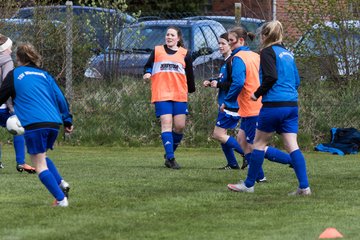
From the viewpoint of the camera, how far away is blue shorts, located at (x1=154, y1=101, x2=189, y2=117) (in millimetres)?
12516

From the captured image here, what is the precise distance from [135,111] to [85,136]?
0.93 metres

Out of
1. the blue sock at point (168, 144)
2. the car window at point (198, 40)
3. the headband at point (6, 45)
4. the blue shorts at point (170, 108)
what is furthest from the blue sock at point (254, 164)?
the car window at point (198, 40)

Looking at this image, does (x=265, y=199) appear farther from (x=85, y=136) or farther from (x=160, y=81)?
(x=85, y=136)

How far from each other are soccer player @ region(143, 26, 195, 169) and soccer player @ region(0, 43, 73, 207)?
12.5 feet

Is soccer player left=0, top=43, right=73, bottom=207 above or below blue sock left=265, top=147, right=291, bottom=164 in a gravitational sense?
above

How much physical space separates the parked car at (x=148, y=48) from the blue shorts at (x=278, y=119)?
23.0 ft

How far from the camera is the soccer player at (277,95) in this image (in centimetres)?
923

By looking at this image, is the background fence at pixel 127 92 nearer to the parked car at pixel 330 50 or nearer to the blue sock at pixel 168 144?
the parked car at pixel 330 50

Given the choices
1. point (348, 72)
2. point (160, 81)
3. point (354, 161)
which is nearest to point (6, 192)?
point (160, 81)

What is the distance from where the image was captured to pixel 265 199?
A: 366 inches

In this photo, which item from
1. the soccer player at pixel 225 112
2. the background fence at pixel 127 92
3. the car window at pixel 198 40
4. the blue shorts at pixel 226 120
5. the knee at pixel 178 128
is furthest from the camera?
the car window at pixel 198 40

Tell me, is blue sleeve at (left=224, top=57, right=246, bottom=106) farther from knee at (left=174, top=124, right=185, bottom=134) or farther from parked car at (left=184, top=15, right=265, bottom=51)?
parked car at (left=184, top=15, right=265, bottom=51)

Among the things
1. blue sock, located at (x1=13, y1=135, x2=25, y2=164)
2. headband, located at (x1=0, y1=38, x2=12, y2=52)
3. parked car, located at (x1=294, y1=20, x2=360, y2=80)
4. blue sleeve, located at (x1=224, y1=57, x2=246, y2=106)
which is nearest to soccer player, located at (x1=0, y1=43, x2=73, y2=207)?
headband, located at (x1=0, y1=38, x2=12, y2=52)

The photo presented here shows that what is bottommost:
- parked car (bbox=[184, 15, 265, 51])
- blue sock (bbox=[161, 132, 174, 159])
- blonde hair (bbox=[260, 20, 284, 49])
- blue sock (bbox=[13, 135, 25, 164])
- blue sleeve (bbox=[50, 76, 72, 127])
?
blue sock (bbox=[161, 132, 174, 159])
